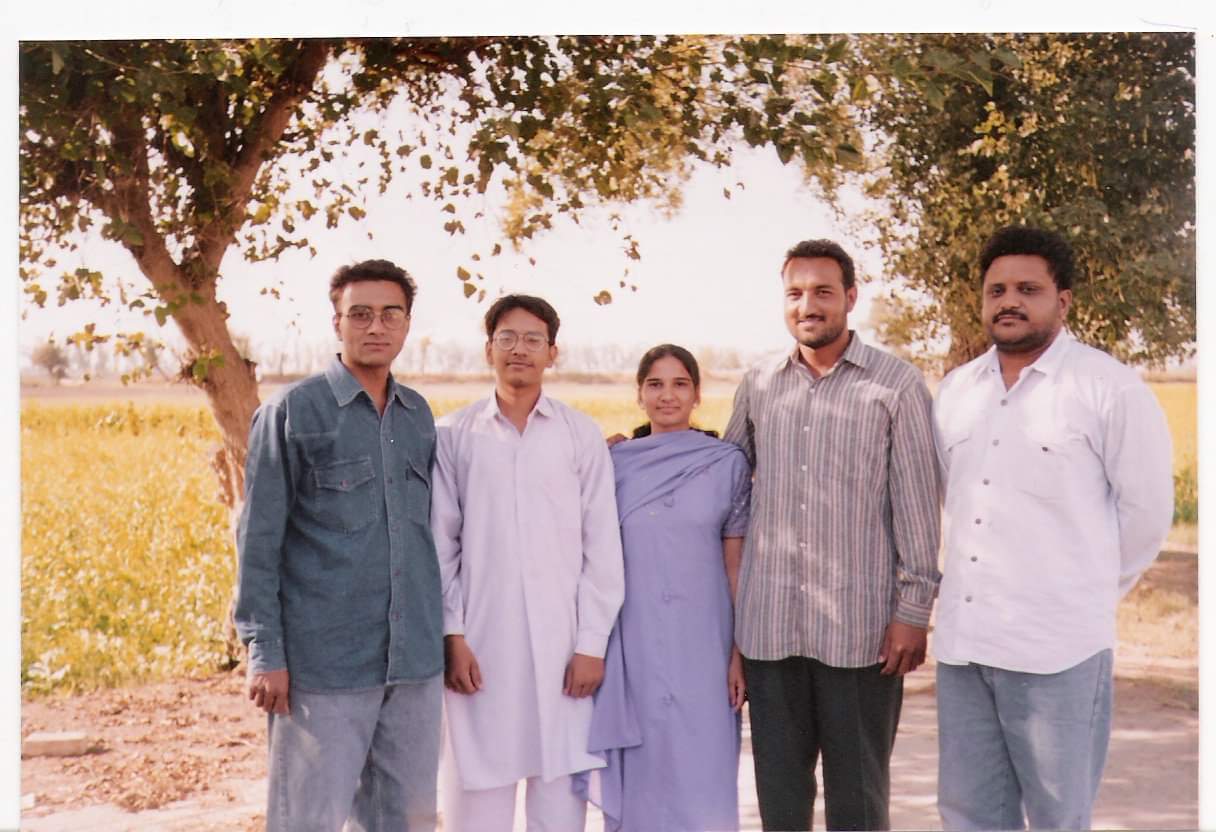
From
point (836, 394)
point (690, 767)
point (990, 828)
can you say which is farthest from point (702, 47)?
point (990, 828)

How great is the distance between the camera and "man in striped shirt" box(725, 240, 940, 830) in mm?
3074

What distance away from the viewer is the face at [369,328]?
119 inches

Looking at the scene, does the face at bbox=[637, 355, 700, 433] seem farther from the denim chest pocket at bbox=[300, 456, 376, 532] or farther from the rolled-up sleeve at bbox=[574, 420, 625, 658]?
the denim chest pocket at bbox=[300, 456, 376, 532]

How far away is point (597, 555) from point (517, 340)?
62 centimetres

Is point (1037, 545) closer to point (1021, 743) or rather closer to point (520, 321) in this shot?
point (1021, 743)

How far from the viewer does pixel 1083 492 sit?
2.99 meters

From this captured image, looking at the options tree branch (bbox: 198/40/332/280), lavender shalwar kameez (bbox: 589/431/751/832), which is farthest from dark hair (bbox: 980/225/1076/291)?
tree branch (bbox: 198/40/332/280)

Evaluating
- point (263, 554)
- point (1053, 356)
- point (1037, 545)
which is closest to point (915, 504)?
point (1037, 545)

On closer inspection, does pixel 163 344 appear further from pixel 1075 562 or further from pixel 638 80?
pixel 1075 562

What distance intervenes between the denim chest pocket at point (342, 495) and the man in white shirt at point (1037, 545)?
5.06ft

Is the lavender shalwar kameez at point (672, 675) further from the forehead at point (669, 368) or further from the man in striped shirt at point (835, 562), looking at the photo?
the forehead at point (669, 368)

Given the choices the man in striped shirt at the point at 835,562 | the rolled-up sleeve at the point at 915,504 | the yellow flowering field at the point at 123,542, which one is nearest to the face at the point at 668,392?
the man in striped shirt at the point at 835,562

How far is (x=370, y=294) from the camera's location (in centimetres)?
304

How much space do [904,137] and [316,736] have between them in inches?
150
